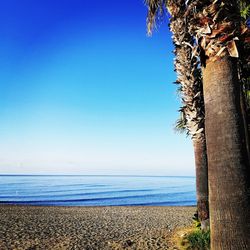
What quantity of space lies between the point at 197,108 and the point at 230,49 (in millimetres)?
5242

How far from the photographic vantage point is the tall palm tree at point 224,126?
3.12 meters

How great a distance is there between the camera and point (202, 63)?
12.3ft

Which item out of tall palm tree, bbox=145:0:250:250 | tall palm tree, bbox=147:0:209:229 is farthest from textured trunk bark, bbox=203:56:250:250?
tall palm tree, bbox=147:0:209:229

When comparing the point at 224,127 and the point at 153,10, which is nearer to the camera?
the point at 224,127

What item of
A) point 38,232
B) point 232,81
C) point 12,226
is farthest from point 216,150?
point 12,226

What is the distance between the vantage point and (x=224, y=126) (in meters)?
3.30

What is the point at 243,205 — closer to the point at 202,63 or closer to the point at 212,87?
the point at 212,87

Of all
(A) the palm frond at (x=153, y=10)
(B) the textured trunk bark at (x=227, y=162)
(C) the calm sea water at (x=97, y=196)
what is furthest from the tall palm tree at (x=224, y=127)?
(C) the calm sea water at (x=97, y=196)

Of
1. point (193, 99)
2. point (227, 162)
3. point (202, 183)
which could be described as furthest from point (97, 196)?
point (227, 162)

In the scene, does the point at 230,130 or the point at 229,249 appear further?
the point at 230,130

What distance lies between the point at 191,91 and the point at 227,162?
5774mm

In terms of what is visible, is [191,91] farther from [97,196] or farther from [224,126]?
[97,196]

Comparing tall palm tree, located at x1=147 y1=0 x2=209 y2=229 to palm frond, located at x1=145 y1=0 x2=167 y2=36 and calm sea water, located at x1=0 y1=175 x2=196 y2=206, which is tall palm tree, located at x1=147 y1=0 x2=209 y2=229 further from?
calm sea water, located at x1=0 y1=175 x2=196 y2=206

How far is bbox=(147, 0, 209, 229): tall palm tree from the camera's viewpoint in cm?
839
